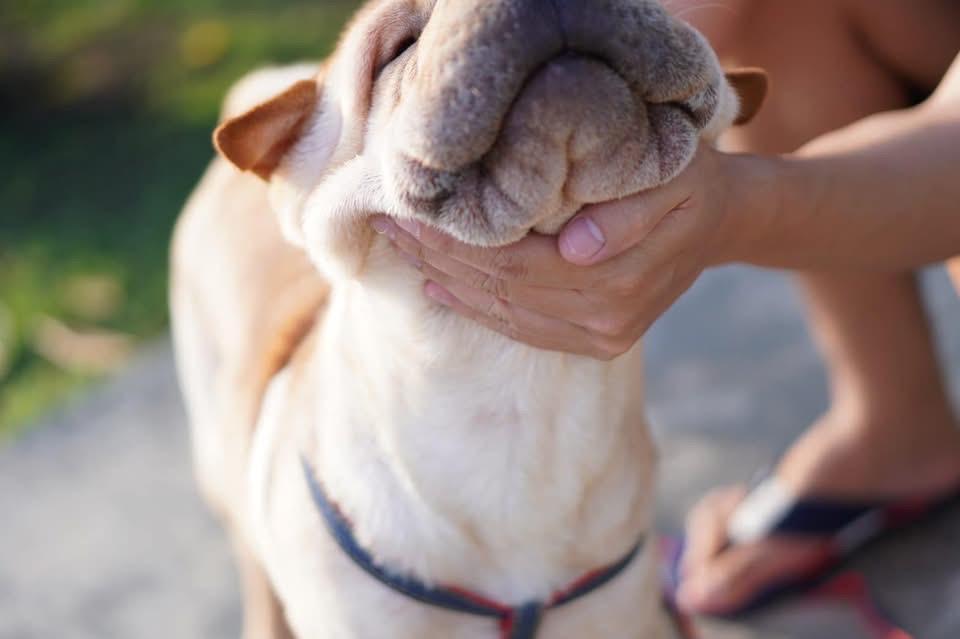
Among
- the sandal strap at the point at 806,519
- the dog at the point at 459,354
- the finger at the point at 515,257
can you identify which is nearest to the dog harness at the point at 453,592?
the dog at the point at 459,354

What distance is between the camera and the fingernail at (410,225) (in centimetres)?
154

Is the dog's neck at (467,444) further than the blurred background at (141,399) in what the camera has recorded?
No

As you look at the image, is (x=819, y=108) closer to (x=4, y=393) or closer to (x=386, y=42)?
(x=386, y=42)

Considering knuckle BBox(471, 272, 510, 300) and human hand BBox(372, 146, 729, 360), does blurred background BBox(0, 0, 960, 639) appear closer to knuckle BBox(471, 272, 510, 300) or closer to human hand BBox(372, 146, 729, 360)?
human hand BBox(372, 146, 729, 360)

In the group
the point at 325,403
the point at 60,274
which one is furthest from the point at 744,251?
the point at 60,274

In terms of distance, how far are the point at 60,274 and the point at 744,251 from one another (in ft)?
10.6

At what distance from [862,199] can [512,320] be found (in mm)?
607

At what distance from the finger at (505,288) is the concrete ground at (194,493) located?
123 cm

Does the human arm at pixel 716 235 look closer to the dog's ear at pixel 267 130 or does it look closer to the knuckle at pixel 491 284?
the knuckle at pixel 491 284

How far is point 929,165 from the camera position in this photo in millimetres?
1848

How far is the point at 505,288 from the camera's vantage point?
5.25 feet

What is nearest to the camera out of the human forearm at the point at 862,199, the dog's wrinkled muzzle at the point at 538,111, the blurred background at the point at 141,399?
the dog's wrinkled muzzle at the point at 538,111

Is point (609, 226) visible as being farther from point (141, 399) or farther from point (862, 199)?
point (141, 399)

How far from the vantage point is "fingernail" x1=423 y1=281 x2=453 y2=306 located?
65.2 inches
